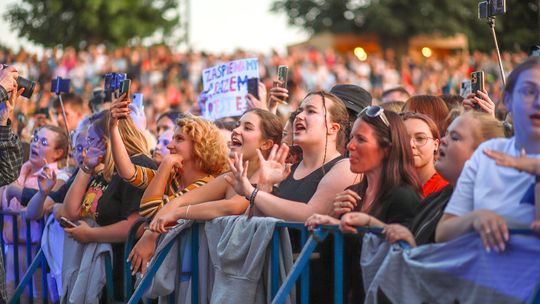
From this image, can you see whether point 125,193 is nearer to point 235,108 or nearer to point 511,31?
point 235,108

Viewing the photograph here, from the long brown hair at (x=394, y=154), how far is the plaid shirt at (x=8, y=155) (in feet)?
7.30

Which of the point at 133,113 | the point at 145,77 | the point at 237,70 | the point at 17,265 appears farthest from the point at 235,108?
the point at 145,77

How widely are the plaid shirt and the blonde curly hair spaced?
1.23 m

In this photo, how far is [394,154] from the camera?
5473 millimetres

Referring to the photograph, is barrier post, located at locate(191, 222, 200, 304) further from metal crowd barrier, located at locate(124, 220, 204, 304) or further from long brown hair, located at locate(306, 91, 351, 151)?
long brown hair, located at locate(306, 91, 351, 151)

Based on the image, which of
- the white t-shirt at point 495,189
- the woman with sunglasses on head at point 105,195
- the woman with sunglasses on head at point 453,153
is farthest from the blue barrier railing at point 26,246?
the white t-shirt at point 495,189

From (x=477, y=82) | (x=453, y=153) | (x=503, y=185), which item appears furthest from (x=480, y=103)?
(x=503, y=185)

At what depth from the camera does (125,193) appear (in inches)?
291

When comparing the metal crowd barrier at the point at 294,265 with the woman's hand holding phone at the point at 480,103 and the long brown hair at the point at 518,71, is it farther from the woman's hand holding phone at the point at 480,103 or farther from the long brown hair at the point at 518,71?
the woman's hand holding phone at the point at 480,103

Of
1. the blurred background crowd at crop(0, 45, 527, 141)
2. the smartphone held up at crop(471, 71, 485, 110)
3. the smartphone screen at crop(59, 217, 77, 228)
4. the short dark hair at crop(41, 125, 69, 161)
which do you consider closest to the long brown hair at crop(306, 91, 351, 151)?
the smartphone held up at crop(471, 71, 485, 110)

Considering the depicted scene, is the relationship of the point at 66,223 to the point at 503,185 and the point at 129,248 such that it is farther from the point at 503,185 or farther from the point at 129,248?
the point at 503,185

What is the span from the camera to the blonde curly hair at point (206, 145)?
707 centimetres

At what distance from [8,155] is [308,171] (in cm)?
185

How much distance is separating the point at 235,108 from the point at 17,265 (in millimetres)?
2624
